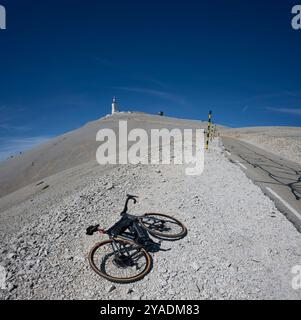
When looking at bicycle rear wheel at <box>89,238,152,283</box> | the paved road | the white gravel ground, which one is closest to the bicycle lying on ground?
bicycle rear wheel at <box>89,238,152,283</box>

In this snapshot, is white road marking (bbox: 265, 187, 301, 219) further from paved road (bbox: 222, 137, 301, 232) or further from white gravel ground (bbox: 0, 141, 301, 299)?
→ white gravel ground (bbox: 0, 141, 301, 299)

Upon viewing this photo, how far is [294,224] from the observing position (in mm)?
5598

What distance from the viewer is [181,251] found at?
4.66 metres

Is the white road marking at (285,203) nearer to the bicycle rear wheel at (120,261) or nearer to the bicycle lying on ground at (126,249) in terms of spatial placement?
the bicycle lying on ground at (126,249)

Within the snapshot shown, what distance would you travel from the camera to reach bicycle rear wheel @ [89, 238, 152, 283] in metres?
4.03

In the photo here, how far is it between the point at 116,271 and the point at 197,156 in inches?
350

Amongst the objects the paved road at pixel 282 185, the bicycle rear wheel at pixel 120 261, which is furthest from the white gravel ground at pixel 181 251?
the paved road at pixel 282 185

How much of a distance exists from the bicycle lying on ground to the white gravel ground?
165mm

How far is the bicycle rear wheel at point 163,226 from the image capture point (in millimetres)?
5148

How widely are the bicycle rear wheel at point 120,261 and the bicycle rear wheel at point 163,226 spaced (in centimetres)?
82

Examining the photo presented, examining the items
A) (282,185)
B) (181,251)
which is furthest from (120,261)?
(282,185)

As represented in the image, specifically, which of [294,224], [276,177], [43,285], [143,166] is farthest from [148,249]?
[276,177]

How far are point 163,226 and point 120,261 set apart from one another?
1.49 meters
